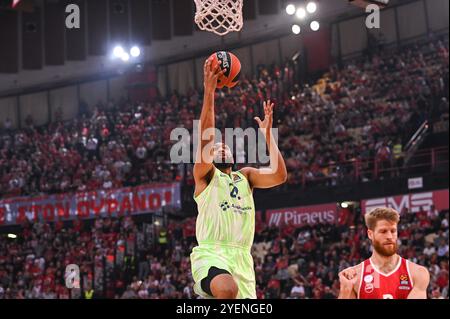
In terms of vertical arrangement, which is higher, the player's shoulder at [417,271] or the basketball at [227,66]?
the basketball at [227,66]

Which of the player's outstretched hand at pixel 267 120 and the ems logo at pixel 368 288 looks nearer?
the ems logo at pixel 368 288

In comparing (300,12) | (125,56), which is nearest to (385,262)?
(300,12)

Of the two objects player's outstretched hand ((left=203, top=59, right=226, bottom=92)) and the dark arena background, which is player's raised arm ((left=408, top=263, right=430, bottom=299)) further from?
the dark arena background

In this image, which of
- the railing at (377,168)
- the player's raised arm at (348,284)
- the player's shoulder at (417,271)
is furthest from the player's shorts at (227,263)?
the railing at (377,168)

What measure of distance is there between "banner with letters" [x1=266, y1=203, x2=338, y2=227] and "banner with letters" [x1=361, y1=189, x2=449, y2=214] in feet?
3.03

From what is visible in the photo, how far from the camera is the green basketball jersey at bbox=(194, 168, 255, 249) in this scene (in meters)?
6.41

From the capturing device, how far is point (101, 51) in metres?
31.7

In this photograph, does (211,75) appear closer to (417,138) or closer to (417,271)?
(417,271)

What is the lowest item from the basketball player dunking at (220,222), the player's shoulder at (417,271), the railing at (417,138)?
the player's shoulder at (417,271)

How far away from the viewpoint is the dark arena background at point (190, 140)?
2095 centimetres

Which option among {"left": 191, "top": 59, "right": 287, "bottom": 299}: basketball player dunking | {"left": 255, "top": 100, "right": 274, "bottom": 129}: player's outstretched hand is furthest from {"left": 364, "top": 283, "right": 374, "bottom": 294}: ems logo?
{"left": 255, "top": 100, "right": 274, "bottom": 129}: player's outstretched hand

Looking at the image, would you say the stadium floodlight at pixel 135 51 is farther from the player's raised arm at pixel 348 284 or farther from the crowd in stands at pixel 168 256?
the player's raised arm at pixel 348 284

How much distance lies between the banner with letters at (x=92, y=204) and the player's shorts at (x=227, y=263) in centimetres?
1761

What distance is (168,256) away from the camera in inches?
880
